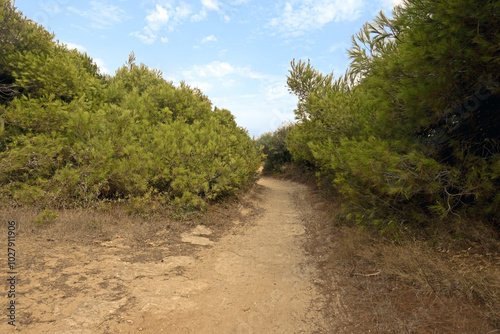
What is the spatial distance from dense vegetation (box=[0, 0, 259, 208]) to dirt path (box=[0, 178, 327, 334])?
219cm

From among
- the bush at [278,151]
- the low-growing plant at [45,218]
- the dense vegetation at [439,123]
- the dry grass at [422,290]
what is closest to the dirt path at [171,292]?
the dry grass at [422,290]

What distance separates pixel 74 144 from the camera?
736cm

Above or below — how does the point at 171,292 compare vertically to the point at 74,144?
below

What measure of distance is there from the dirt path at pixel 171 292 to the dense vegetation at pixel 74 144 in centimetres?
219

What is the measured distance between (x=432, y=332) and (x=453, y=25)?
132 inches

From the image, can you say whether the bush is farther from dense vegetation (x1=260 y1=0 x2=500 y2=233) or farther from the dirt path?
dense vegetation (x1=260 y1=0 x2=500 y2=233)

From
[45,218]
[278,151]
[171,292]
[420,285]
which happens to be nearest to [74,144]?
[45,218]

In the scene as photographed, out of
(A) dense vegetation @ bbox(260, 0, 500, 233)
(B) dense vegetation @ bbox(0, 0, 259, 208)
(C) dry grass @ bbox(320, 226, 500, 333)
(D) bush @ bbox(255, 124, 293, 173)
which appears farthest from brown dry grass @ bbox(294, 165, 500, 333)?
(D) bush @ bbox(255, 124, 293, 173)

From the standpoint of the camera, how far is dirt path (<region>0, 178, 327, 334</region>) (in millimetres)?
3273

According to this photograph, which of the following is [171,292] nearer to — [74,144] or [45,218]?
[45,218]

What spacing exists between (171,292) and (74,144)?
5.16 metres

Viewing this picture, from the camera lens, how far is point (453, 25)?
11.1ft

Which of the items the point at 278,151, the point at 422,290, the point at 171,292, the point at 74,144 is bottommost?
the point at 171,292

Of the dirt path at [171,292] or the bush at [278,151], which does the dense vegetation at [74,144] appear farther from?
the bush at [278,151]
